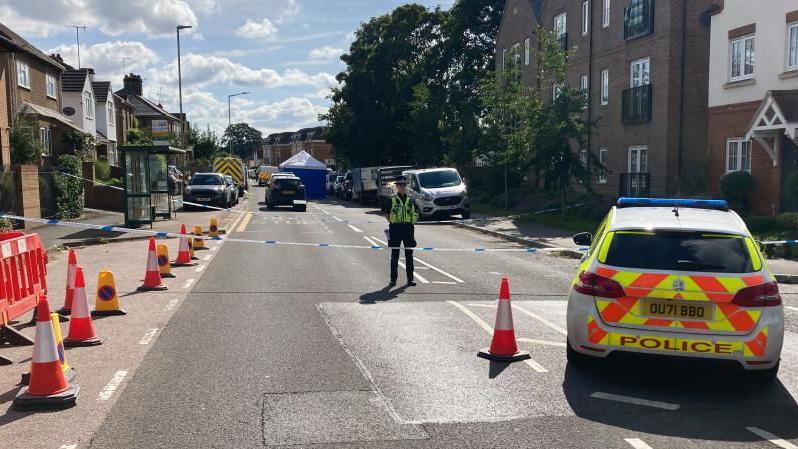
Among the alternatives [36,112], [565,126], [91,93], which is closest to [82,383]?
[565,126]

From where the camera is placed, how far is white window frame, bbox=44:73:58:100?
123 ft

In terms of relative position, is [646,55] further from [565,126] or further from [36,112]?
[36,112]

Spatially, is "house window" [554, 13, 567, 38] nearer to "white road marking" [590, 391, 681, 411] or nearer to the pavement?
the pavement

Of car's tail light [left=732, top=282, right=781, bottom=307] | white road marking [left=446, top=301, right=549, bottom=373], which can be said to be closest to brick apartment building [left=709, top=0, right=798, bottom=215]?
Result: white road marking [left=446, top=301, right=549, bottom=373]

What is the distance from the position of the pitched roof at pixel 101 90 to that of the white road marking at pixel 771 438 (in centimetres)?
5352

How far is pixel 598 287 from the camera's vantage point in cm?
644

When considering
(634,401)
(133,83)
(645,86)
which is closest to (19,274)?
(634,401)

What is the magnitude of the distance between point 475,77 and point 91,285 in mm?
44513

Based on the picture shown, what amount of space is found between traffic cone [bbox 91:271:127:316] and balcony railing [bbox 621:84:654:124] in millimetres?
23212

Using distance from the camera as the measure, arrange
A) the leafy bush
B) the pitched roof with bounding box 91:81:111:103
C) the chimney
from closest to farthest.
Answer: the leafy bush
the pitched roof with bounding box 91:81:111:103
the chimney

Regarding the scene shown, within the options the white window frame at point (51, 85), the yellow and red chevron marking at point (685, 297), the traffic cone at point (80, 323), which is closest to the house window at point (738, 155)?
the yellow and red chevron marking at point (685, 297)

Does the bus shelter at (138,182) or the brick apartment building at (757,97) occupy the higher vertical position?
the brick apartment building at (757,97)

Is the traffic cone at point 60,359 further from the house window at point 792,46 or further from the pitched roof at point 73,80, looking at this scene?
the pitched roof at point 73,80

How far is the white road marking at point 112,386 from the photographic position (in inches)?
240
